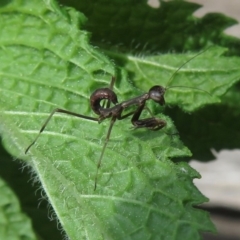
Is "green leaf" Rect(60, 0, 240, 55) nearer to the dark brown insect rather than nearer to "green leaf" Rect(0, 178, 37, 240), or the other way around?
the dark brown insect

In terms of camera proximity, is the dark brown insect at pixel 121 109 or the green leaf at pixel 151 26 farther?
the green leaf at pixel 151 26

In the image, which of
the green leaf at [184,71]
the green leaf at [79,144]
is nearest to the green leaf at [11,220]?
the green leaf at [79,144]

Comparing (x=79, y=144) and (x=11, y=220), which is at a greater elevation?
(x=79, y=144)

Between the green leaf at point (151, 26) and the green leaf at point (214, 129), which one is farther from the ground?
the green leaf at point (151, 26)

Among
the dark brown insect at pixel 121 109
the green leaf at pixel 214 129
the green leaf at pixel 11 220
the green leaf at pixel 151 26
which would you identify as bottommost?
the green leaf at pixel 11 220

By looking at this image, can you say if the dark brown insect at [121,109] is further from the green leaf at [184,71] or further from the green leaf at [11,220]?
the green leaf at [11,220]

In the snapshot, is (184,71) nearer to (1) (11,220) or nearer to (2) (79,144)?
(2) (79,144)

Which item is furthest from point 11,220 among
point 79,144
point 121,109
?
point 121,109
